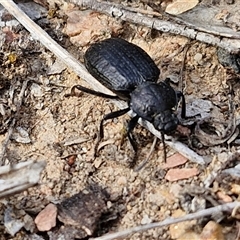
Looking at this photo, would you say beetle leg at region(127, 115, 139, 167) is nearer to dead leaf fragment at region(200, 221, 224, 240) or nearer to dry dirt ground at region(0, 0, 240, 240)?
dry dirt ground at region(0, 0, 240, 240)

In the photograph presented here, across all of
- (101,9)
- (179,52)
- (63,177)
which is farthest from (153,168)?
(101,9)

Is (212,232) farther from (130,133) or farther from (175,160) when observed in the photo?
(130,133)

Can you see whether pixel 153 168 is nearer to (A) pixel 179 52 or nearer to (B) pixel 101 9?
(A) pixel 179 52

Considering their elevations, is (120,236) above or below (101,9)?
below

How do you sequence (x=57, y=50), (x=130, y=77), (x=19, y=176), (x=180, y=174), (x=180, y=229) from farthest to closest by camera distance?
(x=57, y=50) < (x=130, y=77) < (x=180, y=174) < (x=180, y=229) < (x=19, y=176)

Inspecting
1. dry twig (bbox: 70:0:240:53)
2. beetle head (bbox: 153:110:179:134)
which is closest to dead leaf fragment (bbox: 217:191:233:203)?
beetle head (bbox: 153:110:179:134)

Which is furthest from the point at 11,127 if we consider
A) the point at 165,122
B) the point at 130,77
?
the point at 165,122

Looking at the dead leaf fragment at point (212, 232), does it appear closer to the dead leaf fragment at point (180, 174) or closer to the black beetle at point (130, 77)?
the dead leaf fragment at point (180, 174)
